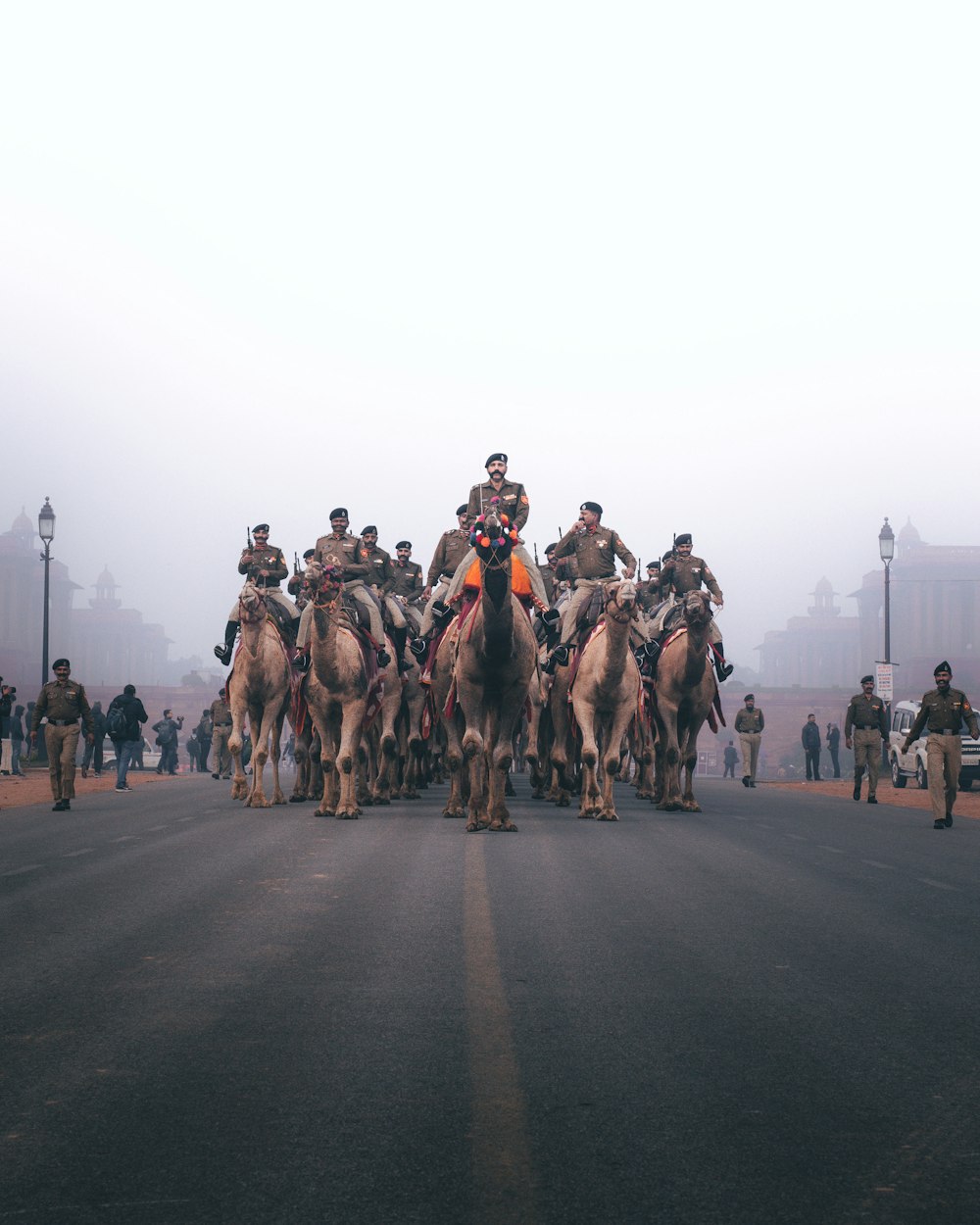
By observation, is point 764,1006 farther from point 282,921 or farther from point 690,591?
point 690,591

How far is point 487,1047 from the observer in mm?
6035

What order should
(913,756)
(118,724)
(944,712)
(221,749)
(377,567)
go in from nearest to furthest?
(944,712)
(377,567)
(118,724)
(913,756)
(221,749)

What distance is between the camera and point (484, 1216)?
13.6 feet

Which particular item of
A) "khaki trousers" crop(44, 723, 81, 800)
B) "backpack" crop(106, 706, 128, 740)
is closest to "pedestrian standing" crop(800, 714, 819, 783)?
"backpack" crop(106, 706, 128, 740)

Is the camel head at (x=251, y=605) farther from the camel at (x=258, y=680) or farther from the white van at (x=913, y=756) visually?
the white van at (x=913, y=756)

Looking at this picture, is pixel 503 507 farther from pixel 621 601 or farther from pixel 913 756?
pixel 913 756

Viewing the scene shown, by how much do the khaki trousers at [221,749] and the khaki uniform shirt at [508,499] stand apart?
19.5m

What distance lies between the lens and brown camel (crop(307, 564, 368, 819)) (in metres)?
18.9

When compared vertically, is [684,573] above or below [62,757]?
above

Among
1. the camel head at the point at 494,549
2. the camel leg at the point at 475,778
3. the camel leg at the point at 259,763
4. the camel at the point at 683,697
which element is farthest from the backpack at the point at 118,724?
the camel head at the point at 494,549

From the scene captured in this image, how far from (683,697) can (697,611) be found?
1.40m

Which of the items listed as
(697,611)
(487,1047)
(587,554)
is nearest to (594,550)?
(587,554)

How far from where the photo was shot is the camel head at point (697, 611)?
2020 centimetres

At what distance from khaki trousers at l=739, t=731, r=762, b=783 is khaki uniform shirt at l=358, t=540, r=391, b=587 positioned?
16133mm
